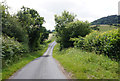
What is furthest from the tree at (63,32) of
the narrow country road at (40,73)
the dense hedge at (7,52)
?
the narrow country road at (40,73)

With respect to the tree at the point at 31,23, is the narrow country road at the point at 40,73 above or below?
below

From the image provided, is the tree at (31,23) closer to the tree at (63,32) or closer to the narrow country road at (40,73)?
the tree at (63,32)

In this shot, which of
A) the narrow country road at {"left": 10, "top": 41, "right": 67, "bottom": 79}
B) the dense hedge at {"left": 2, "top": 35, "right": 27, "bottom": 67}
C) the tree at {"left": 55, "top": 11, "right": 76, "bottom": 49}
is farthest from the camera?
the tree at {"left": 55, "top": 11, "right": 76, "bottom": 49}

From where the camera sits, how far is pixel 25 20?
3002cm

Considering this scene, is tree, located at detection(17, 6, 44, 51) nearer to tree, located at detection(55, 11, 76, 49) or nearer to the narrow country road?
tree, located at detection(55, 11, 76, 49)

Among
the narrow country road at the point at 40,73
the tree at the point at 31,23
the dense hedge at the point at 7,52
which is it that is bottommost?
the narrow country road at the point at 40,73

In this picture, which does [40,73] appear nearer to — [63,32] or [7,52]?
[7,52]

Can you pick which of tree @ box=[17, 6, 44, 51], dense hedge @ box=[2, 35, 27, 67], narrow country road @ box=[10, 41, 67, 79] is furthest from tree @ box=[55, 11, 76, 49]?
narrow country road @ box=[10, 41, 67, 79]

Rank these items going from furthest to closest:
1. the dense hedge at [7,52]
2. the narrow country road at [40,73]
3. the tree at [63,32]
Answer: the tree at [63,32]
the dense hedge at [7,52]
the narrow country road at [40,73]

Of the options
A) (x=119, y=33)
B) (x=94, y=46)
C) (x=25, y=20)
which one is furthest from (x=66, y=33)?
(x=119, y=33)

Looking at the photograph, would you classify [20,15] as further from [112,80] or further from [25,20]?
[112,80]

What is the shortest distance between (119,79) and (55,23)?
114ft

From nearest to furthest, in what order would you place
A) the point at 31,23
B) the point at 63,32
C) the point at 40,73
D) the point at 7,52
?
1. the point at 40,73
2. the point at 7,52
3. the point at 63,32
4. the point at 31,23

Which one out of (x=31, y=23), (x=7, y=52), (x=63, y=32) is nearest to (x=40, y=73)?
(x=7, y=52)
